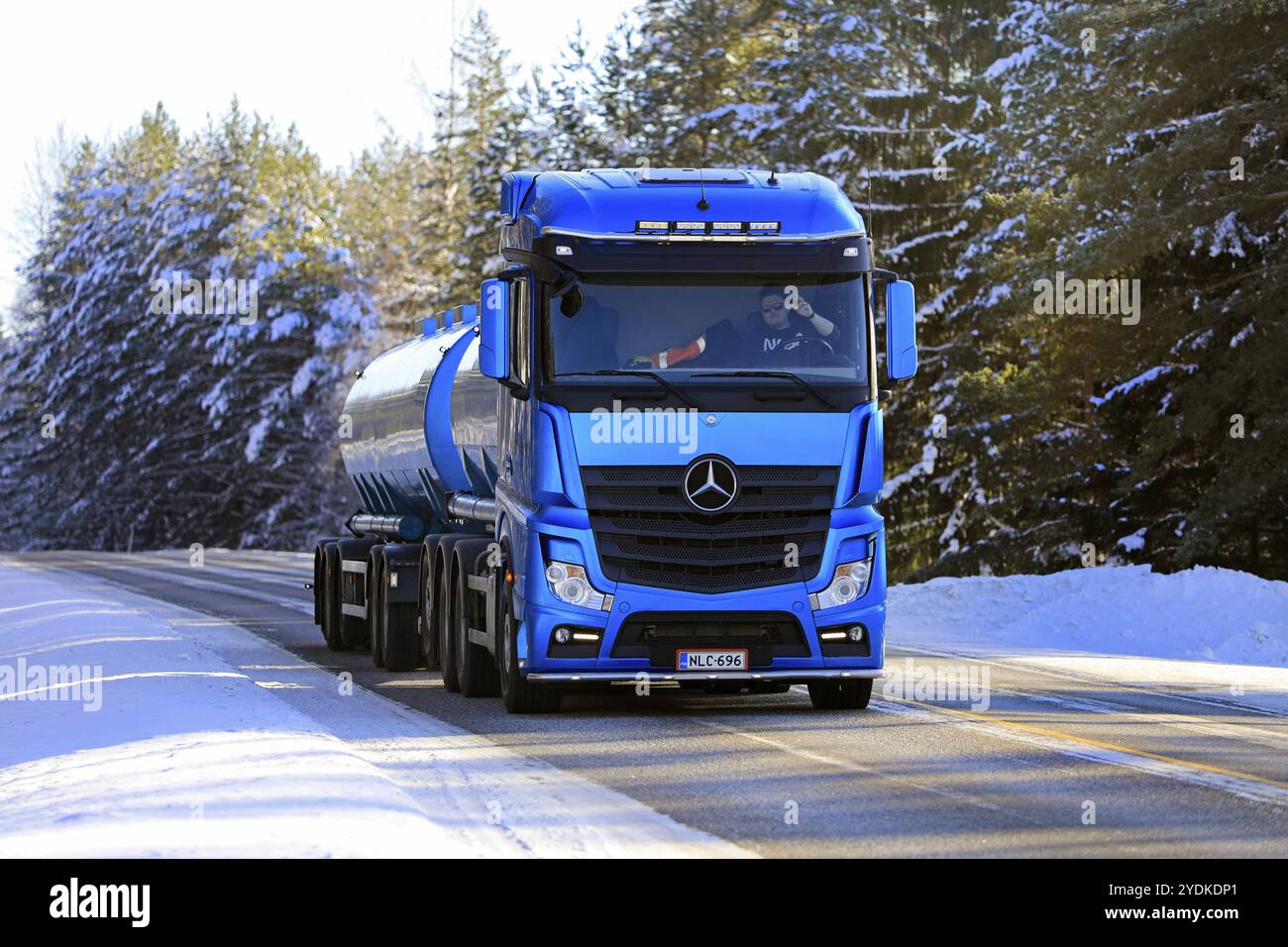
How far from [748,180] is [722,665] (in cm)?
364

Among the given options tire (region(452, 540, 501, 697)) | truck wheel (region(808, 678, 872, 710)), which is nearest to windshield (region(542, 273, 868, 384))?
truck wheel (region(808, 678, 872, 710))

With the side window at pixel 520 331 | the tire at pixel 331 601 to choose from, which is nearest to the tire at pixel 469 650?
the side window at pixel 520 331

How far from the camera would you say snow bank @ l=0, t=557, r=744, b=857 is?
8.93 meters

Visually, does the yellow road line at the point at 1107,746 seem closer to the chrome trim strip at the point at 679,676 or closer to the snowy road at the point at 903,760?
the snowy road at the point at 903,760

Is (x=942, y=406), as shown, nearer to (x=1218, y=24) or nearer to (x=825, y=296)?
(x=1218, y=24)

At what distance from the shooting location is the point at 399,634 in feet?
66.7

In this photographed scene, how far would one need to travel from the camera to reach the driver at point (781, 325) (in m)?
14.3

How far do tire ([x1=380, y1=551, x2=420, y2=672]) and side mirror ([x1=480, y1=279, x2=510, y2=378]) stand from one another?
6027 mm

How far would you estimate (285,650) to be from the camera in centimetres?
2350

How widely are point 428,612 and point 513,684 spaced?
4082 millimetres

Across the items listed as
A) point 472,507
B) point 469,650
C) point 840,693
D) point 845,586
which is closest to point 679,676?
point 845,586

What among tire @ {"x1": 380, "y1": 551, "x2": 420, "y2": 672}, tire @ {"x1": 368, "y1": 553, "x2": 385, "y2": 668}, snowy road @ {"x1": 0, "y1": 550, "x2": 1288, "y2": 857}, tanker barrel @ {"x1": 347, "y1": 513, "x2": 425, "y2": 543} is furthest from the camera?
tanker barrel @ {"x1": 347, "y1": 513, "x2": 425, "y2": 543}

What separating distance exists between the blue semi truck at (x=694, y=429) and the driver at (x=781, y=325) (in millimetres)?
14

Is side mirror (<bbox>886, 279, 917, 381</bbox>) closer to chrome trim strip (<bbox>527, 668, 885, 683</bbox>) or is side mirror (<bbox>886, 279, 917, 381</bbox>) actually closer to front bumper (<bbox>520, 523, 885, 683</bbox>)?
front bumper (<bbox>520, 523, 885, 683</bbox>)
